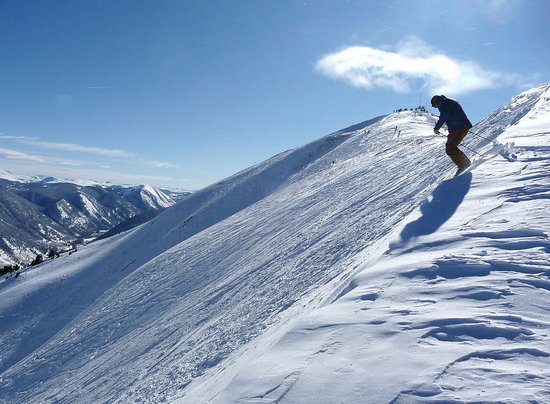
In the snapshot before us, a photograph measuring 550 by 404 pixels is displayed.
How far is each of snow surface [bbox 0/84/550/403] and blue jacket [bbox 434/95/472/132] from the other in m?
1.19

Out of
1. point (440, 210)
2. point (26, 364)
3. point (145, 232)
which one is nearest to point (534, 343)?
point (440, 210)

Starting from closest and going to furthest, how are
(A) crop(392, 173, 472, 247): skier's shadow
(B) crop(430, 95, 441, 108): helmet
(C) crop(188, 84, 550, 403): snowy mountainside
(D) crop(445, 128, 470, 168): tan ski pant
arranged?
(C) crop(188, 84, 550, 403): snowy mountainside
(A) crop(392, 173, 472, 247): skier's shadow
(D) crop(445, 128, 470, 168): tan ski pant
(B) crop(430, 95, 441, 108): helmet

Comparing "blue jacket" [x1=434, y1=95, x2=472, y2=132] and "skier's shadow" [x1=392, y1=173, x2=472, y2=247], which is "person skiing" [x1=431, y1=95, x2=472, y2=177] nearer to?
"blue jacket" [x1=434, y1=95, x2=472, y2=132]

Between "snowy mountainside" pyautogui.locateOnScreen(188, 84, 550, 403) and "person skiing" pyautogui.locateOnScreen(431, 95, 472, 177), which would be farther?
"person skiing" pyautogui.locateOnScreen(431, 95, 472, 177)

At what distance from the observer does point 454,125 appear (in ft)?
36.2

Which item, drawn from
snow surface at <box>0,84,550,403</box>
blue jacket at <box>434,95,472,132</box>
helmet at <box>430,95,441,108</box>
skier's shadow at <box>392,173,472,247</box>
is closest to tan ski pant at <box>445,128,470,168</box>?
blue jacket at <box>434,95,472,132</box>

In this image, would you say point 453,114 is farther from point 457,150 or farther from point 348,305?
point 348,305

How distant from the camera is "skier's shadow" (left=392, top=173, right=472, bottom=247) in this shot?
7.05m

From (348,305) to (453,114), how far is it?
27.3 ft

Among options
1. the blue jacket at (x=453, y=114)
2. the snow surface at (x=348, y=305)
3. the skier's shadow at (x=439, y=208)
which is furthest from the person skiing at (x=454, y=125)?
the skier's shadow at (x=439, y=208)

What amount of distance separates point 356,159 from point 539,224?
21.0 metres

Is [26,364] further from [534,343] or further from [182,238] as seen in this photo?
[534,343]

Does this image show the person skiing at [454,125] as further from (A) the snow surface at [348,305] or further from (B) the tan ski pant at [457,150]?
(A) the snow surface at [348,305]

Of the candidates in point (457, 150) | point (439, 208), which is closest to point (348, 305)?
point (439, 208)
